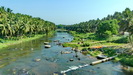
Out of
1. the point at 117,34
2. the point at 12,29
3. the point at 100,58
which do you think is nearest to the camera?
the point at 100,58

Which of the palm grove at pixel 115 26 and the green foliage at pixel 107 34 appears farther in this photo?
the green foliage at pixel 107 34

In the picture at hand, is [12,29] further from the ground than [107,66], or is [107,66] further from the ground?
[12,29]

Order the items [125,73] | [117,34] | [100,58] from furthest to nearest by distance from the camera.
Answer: [117,34] < [100,58] < [125,73]

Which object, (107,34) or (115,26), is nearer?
(107,34)

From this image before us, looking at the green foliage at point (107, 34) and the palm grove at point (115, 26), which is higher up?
the palm grove at point (115, 26)

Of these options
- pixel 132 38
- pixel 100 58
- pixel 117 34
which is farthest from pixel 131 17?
pixel 117 34

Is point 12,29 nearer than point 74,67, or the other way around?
point 74,67

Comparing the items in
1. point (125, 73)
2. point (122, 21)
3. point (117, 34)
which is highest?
point (122, 21)

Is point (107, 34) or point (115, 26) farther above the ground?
point (115, 26)

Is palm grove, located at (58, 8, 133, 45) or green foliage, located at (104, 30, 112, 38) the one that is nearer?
palm grove, located at (58, 8, 133, 45)

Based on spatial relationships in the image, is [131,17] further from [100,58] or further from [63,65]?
[63,65]

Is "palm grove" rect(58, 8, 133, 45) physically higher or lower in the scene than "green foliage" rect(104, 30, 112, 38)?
higher
